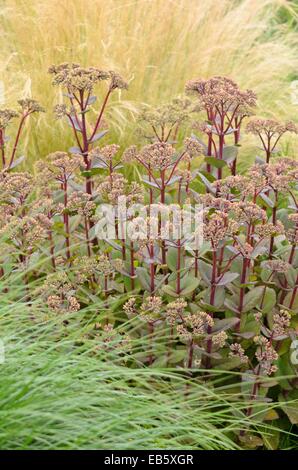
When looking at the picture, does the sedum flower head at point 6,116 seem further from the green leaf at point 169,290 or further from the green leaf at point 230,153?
the green leaf at point 169,290

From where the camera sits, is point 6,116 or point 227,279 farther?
point 6,116

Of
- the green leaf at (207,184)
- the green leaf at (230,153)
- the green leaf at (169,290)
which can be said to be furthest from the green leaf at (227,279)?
the green leaf at (230,153)

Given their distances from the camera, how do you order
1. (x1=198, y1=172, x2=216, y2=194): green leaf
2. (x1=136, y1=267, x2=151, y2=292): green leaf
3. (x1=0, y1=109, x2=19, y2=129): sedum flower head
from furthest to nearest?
(x1=0, y1=109, x2=19, y2=129): sedum flower head, (x1=198, y1=172, x2=216, y2=194): green leaf, (x1=136, y1=267, x2=151, y2=292): green leaf

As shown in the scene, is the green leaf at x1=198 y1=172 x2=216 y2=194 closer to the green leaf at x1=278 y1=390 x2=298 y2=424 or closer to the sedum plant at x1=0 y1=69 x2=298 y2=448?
the sedum plant at x1=0 y1=69 x2=298 y2=448

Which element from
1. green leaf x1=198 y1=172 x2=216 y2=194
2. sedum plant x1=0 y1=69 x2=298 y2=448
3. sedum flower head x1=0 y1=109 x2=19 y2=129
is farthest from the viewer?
sedum flower head x1=0 y1=109 x2=19 y2=129

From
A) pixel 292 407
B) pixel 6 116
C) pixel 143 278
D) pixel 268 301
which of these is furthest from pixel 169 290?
pixel 6 116

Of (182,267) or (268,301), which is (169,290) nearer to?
(182,267)

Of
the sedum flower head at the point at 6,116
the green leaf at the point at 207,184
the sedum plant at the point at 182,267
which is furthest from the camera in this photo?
the sedum flower head at the point at 6,116

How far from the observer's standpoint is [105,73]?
2.50 metres

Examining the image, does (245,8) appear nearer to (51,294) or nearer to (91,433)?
(51,294)

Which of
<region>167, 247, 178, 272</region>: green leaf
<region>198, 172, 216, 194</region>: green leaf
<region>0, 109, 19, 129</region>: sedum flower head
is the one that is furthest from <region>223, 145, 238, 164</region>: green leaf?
<region>0, 109, 19, 129</region>: sedum flower head

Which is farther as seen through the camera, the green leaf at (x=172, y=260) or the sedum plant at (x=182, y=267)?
the green leaf at (x=172, y=260)

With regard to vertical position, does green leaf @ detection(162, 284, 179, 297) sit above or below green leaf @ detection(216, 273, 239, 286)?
below

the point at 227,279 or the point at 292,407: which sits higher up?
the point at 227,279
